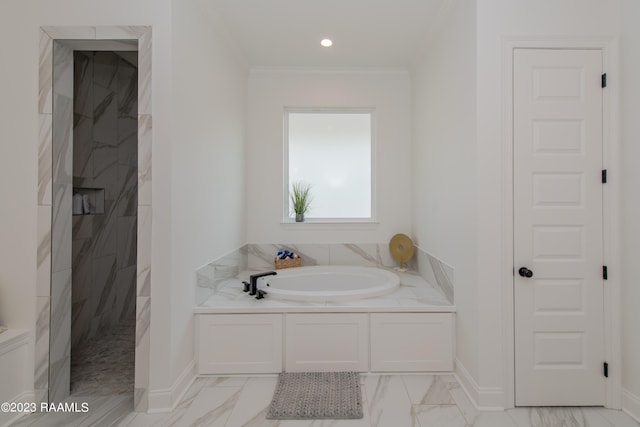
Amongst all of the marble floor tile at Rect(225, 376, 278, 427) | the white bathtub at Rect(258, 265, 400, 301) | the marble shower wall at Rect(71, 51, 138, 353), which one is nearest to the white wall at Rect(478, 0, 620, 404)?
the white bathtub at Rect(258, 265, 400, 301)

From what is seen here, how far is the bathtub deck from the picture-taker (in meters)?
2.13

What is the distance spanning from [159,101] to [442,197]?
2.10m

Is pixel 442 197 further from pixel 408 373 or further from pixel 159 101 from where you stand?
pixel 159 101

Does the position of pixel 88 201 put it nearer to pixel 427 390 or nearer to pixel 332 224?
pixel 332 224

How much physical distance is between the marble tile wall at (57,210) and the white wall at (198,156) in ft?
0.50

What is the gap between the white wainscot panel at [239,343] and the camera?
6.96ft

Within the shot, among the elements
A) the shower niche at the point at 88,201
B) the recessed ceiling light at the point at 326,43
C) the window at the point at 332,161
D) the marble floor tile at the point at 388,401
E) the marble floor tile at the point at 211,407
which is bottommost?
the marble floor tile at the point at 211,407

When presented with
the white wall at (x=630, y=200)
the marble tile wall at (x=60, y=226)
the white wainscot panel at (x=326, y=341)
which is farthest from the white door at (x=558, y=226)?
the marble tile wall at (x=60, y=226)

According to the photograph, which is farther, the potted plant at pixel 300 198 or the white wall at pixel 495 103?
the potted plant at pixel 300 198

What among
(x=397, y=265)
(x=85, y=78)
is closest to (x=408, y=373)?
(x=397, y=265)

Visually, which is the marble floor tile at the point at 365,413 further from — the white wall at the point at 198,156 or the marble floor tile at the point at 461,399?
the white wall at the point at 198,156

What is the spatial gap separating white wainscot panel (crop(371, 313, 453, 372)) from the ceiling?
228 cm

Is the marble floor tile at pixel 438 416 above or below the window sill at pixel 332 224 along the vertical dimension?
below

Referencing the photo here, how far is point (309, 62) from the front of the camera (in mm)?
3133
